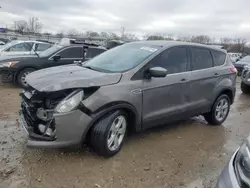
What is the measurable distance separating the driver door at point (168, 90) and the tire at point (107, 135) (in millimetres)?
504

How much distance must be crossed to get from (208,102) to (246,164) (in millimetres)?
3462

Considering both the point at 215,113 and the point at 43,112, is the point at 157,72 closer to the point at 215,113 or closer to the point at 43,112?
the point at 43,112

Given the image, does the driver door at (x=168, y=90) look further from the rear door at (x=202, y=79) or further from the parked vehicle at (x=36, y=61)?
the parked vehicle at (x=36, y=61)

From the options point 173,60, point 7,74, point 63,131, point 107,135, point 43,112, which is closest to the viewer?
point 63,131

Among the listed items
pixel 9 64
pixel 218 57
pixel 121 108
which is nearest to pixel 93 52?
pixel 9 64

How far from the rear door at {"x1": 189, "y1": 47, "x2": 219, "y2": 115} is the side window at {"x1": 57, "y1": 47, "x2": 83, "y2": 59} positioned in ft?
17.5

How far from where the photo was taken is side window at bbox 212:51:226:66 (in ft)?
18.8

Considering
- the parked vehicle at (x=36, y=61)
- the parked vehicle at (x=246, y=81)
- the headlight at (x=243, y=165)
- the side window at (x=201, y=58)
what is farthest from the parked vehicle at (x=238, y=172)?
the parked vehicle at (x=246, y=81)

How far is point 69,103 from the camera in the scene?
11.6ft

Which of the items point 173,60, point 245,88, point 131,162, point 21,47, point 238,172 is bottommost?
point 131,162

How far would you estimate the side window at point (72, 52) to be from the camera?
957cm

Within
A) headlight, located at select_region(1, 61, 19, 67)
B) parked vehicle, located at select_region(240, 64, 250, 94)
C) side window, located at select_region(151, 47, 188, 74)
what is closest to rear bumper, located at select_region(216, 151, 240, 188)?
side window, located at select_region(151, 47, 188, 74)

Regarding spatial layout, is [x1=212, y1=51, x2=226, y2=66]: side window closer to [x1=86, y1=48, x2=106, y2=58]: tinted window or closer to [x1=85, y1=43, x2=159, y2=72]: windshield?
[x1=85, y1=43, x2=159, y2=72]: windshield

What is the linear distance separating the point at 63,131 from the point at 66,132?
41 millimetres
